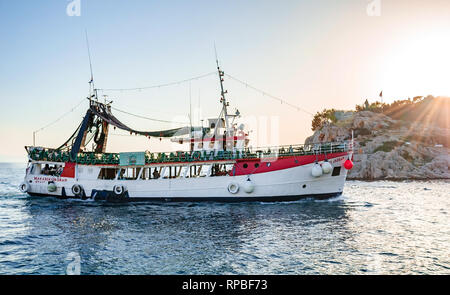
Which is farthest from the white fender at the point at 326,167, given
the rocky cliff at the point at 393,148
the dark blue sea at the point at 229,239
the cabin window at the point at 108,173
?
the rocky cliff at the point at 393,148

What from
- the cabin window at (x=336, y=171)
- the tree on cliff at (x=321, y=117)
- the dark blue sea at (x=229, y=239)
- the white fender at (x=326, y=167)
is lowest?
the dark blue sea at (x=229, y=239)

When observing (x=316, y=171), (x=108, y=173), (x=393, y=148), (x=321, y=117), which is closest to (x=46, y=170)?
(x=108, y=173)

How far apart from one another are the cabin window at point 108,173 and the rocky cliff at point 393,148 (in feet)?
203

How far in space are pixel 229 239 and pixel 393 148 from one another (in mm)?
78041

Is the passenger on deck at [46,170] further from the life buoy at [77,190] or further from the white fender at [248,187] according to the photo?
the white fender at [248,187]

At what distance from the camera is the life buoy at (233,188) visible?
30.3 meters

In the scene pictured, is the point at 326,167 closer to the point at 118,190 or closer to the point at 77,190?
the point at 118,190

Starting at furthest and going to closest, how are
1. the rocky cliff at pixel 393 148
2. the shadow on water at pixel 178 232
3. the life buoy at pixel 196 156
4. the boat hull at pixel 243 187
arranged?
the rocky cliff at pixel 393 148, the life buoy at pixel 196 156, the boat hull at pixel 243 187, the shadow on water at pixel 178 232

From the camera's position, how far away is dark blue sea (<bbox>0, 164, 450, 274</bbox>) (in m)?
13.7

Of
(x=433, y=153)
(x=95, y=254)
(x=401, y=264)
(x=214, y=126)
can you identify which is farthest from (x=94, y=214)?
(x=433, y=153)

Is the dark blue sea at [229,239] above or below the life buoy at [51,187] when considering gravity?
below

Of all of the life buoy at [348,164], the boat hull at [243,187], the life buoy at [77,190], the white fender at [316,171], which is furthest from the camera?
the life buoy at [77,190]

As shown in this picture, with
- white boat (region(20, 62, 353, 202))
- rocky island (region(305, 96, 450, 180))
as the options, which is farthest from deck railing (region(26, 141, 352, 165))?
rocky island (region(305, 96, 450, 180))
